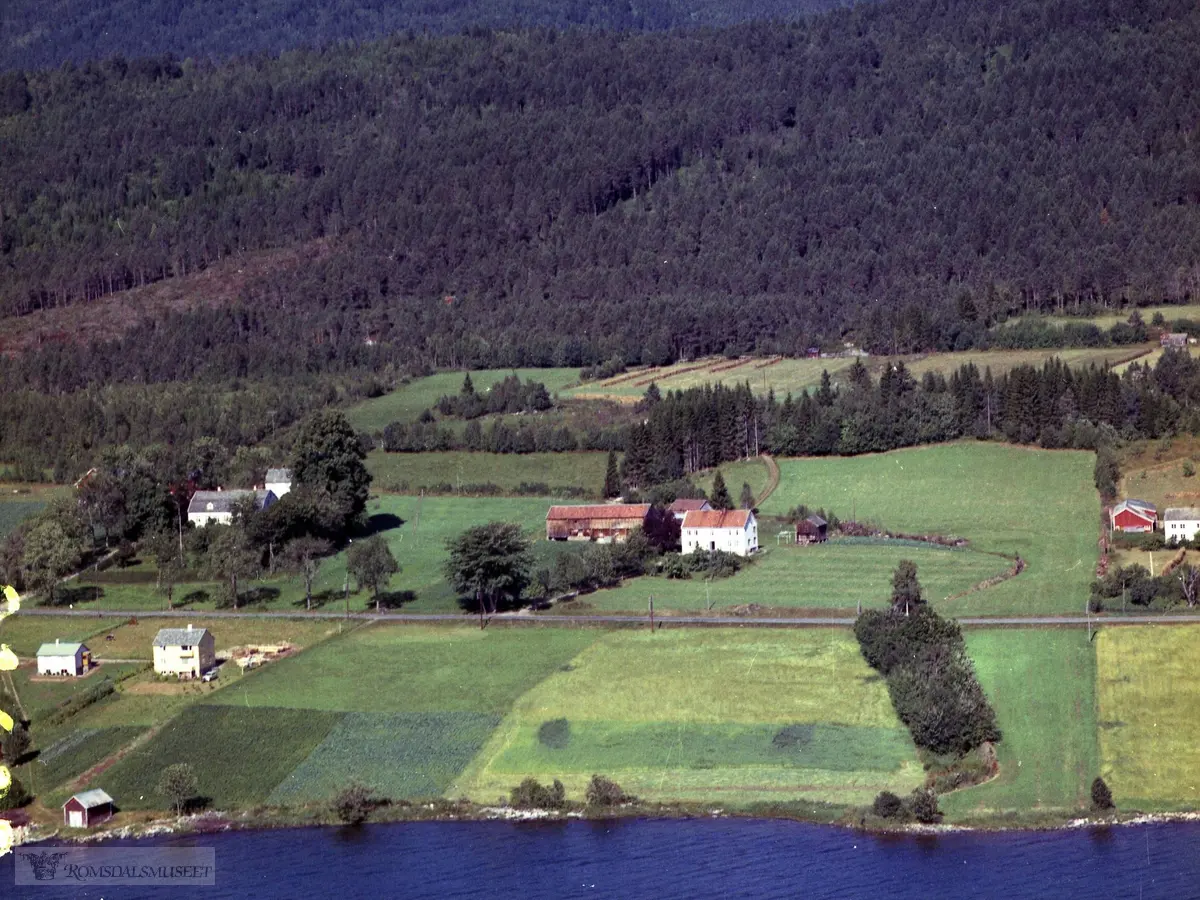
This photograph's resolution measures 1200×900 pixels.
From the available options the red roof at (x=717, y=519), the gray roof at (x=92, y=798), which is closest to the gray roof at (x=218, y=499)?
the red roof at (x=717, y=519)

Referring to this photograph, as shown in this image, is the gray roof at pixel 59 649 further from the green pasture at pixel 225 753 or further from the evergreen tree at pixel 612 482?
the evergreen tree at pixel 612 482

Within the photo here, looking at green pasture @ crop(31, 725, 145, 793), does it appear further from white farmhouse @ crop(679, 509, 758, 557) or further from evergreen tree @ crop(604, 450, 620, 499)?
evergreen tree @ crop(604, 450, 620, 499)

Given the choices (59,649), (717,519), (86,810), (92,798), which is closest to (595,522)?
(717,519)

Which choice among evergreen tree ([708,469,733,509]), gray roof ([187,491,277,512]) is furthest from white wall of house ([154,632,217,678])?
evergreen tree ([708,469,733,509])

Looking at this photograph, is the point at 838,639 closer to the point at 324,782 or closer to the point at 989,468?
the point at 324,782

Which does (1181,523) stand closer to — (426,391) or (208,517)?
(208,517)
